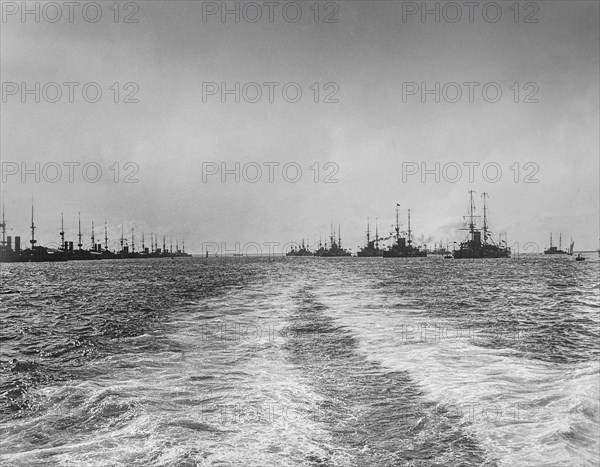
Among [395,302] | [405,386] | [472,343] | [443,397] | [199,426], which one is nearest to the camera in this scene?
[199,426]

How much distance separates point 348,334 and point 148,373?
29.9ft

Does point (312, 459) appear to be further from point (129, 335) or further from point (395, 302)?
point (395, 302)

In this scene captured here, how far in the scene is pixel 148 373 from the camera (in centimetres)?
1383

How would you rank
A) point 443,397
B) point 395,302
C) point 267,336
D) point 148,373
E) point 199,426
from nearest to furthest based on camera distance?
point 199,426
point 443,397
point 148,373
point 267,336
point 395,302

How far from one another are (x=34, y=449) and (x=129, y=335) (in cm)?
1340

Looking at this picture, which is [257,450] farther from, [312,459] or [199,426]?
[199,426]

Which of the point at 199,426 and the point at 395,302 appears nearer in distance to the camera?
the point at 199,426

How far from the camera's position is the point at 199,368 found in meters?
14.4

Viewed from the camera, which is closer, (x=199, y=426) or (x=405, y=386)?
(x=199, y=426)

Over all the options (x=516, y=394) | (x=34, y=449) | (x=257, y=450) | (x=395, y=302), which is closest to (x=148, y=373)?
(x=34, y=449)

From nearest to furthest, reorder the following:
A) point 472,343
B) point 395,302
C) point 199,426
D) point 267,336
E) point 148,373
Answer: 1. point 199,426
2. point 148,373
3. point 472,343
4. point 267,336
5. point 395,302

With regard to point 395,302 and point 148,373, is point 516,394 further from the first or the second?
point 395,302

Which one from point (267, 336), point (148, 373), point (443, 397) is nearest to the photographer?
point (443, 397)

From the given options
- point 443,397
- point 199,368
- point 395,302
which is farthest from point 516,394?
point 395,302
